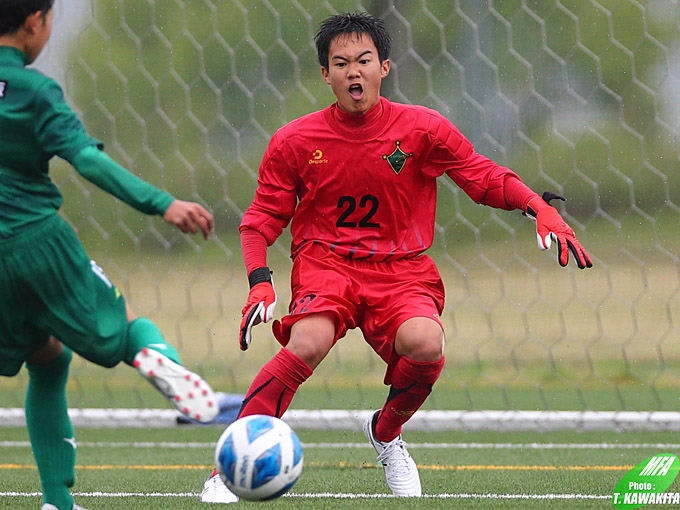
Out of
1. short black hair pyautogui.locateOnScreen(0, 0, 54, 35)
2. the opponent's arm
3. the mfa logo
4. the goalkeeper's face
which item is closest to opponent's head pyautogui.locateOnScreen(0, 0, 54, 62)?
short black hair pyautogui.locateOnScreen(0, 0, 54, 35)

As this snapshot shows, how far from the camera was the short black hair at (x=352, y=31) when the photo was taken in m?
3.62

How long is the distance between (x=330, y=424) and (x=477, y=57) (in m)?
1.85

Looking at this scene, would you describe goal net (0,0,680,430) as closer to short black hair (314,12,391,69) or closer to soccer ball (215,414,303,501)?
short black hair (314,12,391,69)

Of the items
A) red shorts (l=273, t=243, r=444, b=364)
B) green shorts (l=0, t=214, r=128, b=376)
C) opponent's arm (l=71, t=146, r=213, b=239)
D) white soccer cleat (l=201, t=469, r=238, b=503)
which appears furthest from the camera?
red shorts (l=273, t=243, r=444, b=364)

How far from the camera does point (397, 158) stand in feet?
11.9

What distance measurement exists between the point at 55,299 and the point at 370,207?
127 cm

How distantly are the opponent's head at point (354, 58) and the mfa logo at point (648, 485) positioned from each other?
4.75 feet

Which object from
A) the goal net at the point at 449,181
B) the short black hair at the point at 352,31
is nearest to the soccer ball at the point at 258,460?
the short black hair at the point at 352,31

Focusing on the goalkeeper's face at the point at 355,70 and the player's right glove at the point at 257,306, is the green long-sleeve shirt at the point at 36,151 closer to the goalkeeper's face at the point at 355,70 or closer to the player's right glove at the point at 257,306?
the player's right glove at the point at 257,306

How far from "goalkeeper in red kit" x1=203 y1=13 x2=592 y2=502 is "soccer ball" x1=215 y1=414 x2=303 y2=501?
2.11 feet

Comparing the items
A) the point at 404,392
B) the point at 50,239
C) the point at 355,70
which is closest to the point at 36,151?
the point at 50,239

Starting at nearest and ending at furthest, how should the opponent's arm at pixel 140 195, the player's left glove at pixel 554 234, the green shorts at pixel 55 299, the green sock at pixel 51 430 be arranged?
the opponent's arm at pixel 140 195 → the green shorts at pixel 55 299 → the green sock at pixel 51 430 → the player's left glove at pixel 554 234

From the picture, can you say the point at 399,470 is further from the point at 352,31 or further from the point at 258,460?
the point at 352,31

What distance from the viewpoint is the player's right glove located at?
3271 mm
